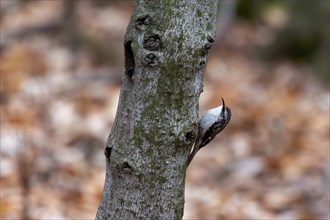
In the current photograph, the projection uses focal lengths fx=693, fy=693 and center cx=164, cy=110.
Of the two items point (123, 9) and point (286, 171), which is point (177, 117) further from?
point (123, 9)

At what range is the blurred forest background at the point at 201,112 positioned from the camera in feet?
11.7

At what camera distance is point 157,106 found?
1.64 metres

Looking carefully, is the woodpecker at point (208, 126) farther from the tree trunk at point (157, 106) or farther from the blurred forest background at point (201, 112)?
the blurred forest background at point (201, 112)

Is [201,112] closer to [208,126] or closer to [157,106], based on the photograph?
[208,126]

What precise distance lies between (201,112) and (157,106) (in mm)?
3584

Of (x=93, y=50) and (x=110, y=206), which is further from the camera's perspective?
(x=93, y=50)

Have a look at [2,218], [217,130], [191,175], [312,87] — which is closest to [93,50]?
[312,87]

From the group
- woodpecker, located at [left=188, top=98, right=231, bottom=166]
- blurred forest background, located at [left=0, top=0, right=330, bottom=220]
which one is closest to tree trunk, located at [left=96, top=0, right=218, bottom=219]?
→ woodpecker, located at [left=188, top=98, right=231, bottom=166]

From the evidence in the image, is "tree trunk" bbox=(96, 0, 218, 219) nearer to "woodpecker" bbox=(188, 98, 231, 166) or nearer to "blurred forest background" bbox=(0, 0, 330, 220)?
"woodpecker" bbox=(188, 98, 231, 166)

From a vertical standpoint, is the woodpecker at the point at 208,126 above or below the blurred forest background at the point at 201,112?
below

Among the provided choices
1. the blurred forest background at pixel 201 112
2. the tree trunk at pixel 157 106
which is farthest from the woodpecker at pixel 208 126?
the blurred forest background at pixel 201 112

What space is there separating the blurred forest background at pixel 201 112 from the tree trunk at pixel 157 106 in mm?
1387

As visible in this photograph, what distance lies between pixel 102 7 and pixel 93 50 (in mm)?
2925

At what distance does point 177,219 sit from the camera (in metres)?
1.78
